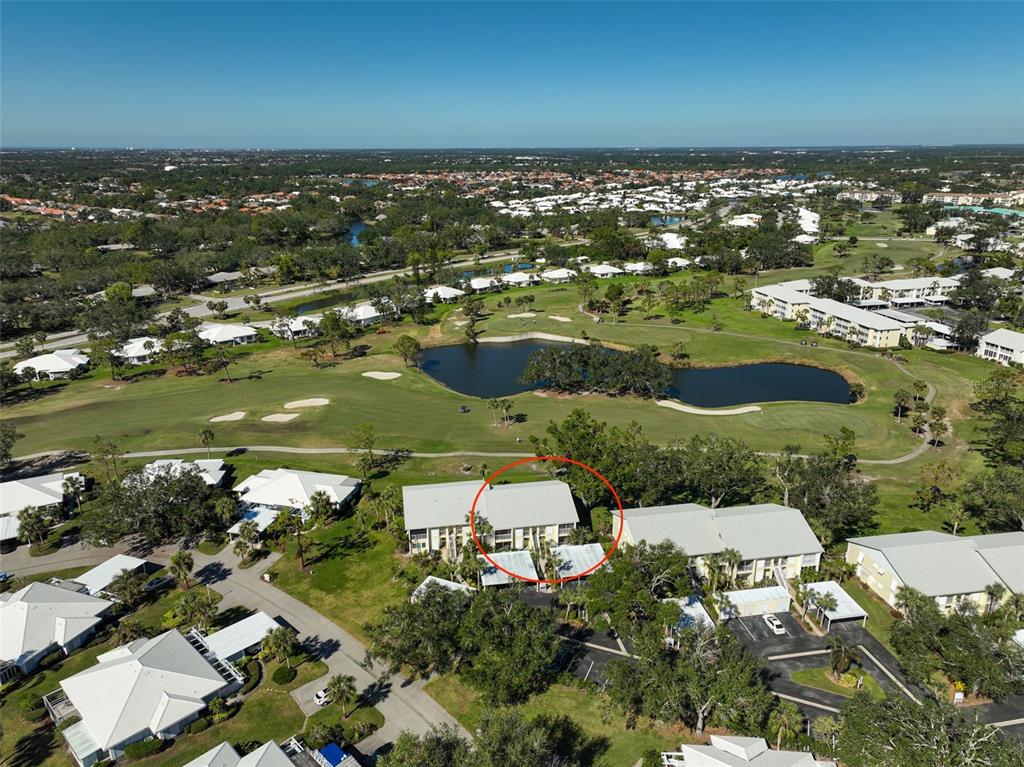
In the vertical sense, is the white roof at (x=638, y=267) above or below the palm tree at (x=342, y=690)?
above

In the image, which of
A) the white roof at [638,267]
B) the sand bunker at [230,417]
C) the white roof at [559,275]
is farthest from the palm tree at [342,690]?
the white roof at [638,267]

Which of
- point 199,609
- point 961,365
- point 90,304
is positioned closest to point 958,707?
point 199,609

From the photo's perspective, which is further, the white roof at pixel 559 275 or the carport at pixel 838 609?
the white roof at pixel 559 275

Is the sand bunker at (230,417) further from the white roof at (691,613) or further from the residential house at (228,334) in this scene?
the white roof at (691,613)

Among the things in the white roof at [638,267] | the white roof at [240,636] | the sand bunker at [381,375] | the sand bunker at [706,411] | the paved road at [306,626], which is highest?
the white roof at [638,267]

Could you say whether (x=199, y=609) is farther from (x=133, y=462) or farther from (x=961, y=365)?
(x=961, y=365)
